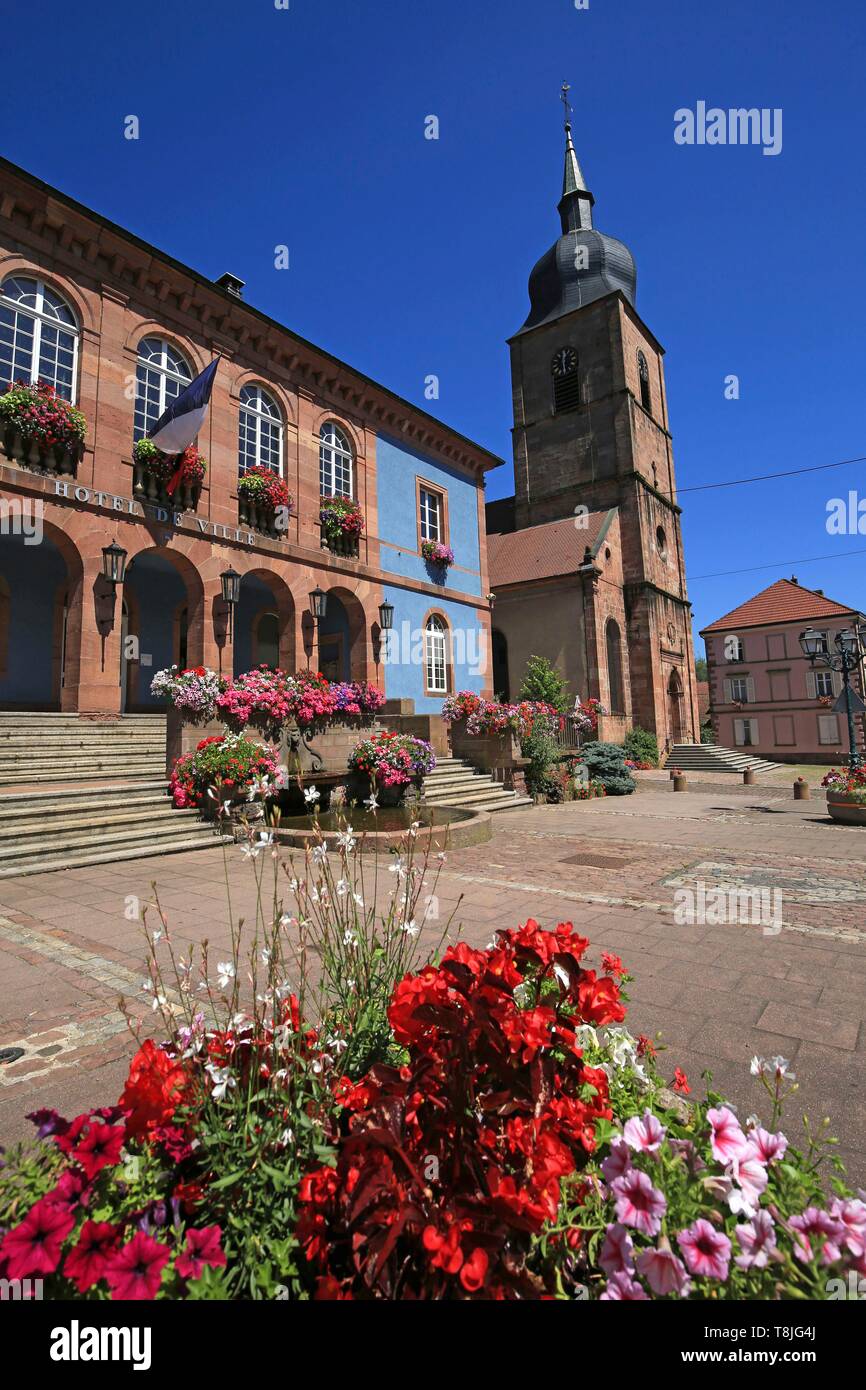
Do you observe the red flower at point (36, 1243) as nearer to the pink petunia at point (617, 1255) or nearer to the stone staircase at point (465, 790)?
the pink petunia at point (617, 1255)

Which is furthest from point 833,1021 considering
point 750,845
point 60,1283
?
point 750,845

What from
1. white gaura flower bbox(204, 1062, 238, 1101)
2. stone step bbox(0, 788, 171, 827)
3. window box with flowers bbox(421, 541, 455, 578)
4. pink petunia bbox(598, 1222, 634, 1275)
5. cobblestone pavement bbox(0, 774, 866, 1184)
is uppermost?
window box with flowers bbox(421, 541, 455, 578)

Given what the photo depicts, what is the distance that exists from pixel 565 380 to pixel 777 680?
67.2ft

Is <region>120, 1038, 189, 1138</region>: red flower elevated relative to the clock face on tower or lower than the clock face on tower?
lower

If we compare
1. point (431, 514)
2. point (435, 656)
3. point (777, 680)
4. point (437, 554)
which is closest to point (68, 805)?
point (435, 656)

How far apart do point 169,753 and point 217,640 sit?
4123 mm

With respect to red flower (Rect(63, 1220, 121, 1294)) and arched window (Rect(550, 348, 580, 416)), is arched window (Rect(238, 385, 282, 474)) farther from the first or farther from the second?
arched window (Rect(550, 348, 580, 416))

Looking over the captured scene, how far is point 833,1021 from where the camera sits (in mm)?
3234

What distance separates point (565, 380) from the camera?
31922 mm

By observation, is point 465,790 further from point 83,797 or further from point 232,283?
point 232,283

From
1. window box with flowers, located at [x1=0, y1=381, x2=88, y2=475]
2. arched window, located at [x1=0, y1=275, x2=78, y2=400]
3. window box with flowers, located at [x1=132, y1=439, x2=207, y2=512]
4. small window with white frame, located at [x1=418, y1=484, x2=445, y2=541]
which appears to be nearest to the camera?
window box with flowers, located at [x1=0, y1=381, x2=88, y2=475]

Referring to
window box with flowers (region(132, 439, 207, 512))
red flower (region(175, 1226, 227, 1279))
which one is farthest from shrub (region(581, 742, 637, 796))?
red flower (region(175, 1226, 227, 1279))

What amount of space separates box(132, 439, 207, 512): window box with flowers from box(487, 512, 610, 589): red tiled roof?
50.5ft

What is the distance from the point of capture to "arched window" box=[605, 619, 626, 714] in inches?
1037
